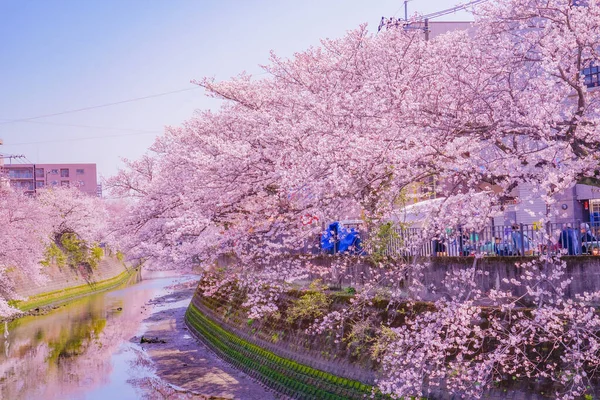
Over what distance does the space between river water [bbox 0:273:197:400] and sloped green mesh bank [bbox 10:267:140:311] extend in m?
1.70

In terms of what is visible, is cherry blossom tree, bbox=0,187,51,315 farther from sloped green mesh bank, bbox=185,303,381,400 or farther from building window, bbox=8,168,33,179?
building window, bbox=8,168,33,179

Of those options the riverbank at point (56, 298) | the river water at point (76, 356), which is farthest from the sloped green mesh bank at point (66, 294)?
the river water at point (76, 356)

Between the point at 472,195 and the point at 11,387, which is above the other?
the point at 472,195

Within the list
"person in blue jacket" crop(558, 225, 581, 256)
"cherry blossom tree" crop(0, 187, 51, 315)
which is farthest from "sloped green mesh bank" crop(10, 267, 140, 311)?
"person in blue jacket" crop(558, 225, 581, 256)

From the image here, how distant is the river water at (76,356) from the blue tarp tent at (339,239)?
7093 mm

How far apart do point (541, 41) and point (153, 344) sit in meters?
21.6

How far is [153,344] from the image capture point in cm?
2777

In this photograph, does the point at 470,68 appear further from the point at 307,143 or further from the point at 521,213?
the point at 521,213

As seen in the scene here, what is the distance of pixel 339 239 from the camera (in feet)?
61.6

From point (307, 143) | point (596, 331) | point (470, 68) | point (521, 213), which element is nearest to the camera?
point (596, 331)

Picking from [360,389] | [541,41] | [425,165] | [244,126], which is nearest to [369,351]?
[360,389]

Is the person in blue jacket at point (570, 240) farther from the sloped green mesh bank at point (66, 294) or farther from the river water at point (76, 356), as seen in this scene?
the sloped green mesh bank at point (66, 294)

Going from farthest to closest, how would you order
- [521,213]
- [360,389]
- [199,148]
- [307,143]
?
1. [521,213]
2. [199,148]
3. [307,143]
4. [360,389]

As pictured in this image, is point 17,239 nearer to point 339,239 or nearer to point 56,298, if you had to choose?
point 56,298
